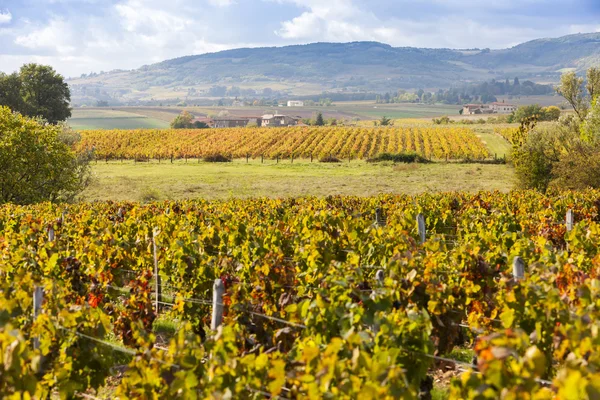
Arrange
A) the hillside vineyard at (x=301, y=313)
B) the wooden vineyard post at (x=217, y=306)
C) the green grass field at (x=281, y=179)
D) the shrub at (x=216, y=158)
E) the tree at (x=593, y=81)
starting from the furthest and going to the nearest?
the shrub at (x=216, y=158), the tree at (x=593, y=81), the green grass field at (x=281, y=179), the wooden vineyard post at (x=217, y=306), the hillside vineyard at (x=301, y=313)

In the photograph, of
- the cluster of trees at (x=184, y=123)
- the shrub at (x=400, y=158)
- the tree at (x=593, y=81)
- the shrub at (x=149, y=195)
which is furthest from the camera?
the cluster of trees at (x=184, y=123)

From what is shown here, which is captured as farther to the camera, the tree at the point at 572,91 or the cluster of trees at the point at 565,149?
the tree at the point at 572,91

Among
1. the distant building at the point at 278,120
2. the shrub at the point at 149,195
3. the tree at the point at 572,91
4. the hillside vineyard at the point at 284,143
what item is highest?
the tree at the point at 572,91

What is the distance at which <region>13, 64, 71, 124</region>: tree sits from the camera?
68.4 m

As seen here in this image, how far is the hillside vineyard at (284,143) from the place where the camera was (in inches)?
2514

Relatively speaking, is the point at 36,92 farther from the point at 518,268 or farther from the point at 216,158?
the point at 518,268

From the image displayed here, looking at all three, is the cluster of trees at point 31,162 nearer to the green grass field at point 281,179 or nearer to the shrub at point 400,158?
the green grass field at point 281,179

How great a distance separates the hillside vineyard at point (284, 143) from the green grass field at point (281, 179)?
22.0 feet

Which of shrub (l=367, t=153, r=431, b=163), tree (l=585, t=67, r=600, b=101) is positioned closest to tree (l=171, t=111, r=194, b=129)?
shrub (l=367, t=153, r=431, b=163)

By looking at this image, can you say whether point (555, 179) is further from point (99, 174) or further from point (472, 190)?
point (99, 174)

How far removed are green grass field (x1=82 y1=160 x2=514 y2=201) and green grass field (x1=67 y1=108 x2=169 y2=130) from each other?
88.3 meters

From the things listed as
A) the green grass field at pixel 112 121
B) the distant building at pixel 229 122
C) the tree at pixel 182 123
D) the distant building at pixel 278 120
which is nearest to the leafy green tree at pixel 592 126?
the tree at pixel 182 123

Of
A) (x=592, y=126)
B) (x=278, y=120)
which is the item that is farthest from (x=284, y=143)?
(x=278, y=120)

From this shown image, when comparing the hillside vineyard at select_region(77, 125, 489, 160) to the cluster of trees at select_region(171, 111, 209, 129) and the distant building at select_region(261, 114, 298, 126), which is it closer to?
the cluster of trees at select_region(171, 111, 209, 129)
